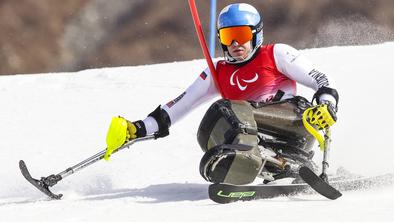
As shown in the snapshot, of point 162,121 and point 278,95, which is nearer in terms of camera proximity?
point 278,95

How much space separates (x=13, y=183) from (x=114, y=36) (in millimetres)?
13997

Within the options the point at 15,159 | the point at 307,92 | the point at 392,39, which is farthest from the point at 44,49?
the point at 15,159

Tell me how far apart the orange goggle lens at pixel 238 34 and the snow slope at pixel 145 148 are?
108cm

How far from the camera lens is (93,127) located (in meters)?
Answer: 9.31

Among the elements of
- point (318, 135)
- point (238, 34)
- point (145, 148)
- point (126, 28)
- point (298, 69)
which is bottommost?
point (318, 135)

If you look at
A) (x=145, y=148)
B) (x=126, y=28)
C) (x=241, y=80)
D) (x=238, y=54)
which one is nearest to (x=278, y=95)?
(x=241, y=80)

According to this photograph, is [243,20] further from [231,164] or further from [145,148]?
[145,148]

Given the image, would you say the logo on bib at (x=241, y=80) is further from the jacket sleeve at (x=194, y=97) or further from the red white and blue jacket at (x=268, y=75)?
the jacket sleeve at (x=194, y=97)

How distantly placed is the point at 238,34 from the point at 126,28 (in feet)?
49.9

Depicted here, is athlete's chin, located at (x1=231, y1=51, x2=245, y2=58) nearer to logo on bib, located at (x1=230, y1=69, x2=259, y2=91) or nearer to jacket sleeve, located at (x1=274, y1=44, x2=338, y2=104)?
logo on bib, located at (x1=230, y1=69, x2=259, y2=91)

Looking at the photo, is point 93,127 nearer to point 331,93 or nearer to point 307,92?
point 307,92

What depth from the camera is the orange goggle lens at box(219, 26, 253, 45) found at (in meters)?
6.34

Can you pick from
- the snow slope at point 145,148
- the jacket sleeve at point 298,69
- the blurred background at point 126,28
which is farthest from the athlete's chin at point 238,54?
the blurred background at point 126,28

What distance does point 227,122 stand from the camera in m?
5.77
